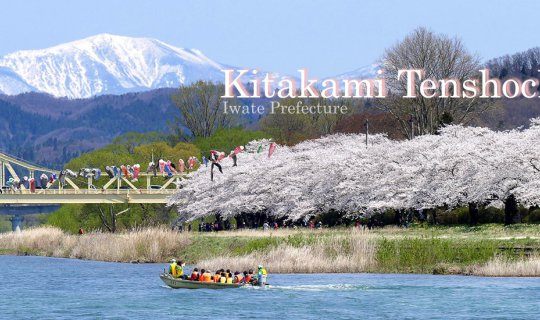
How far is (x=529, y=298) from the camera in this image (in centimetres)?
6112

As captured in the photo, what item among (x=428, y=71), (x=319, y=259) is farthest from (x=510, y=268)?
(x=428, y=71)

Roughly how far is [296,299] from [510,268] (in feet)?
44.6

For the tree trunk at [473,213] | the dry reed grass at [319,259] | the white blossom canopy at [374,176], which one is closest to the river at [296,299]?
the dry reed grass at [319,259]

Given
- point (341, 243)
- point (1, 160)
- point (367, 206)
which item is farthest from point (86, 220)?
point (341, 243)

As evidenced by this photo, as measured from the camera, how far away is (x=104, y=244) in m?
106

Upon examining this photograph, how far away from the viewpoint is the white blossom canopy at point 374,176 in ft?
303

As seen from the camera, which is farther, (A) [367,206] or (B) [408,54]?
(B) [408,54]

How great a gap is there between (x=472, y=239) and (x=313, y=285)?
15.9 m

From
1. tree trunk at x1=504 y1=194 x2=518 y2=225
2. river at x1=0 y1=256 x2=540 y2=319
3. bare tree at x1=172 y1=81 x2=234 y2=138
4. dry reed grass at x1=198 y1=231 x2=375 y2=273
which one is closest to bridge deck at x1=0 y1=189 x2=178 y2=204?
bare tree at x1=172 y1=81 x2=234 y2=138

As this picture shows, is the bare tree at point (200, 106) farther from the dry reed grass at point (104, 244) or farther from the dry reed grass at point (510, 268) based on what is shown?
the dry reed grass at point (510, 268)

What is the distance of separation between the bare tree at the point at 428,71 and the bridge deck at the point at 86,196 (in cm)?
2998

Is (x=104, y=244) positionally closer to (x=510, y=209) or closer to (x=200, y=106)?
(x=510, y=209)

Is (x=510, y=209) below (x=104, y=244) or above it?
above

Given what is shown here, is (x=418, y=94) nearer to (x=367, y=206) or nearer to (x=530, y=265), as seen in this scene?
(x=367, y=206)
